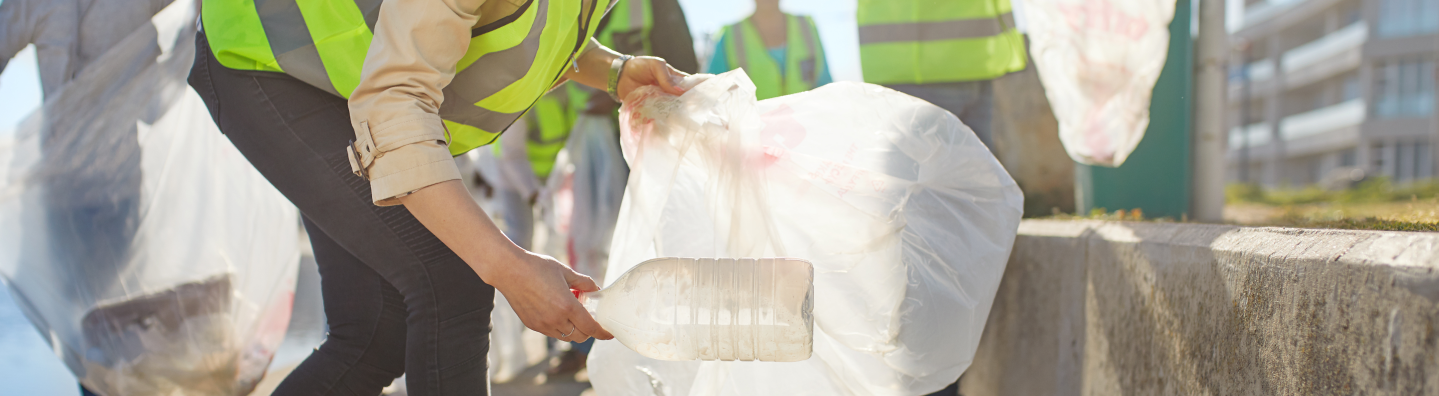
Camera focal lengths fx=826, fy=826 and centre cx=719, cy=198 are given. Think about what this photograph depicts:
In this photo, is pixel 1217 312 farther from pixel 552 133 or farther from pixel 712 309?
pixel 552 133

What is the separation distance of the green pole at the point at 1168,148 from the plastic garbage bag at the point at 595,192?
6.85 feet

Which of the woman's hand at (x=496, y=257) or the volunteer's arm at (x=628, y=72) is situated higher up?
the volunteer's arm at (x=628, y=72)

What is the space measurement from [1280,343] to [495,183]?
3281 millimetres

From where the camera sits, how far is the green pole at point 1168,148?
329 cm

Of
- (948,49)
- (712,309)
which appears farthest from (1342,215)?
(712,309)

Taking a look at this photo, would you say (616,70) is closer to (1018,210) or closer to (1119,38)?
(1018,210)

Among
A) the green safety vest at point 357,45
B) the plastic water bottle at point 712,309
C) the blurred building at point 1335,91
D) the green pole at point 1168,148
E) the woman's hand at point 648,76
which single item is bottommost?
the blurred building at point 1335,91

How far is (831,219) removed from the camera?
1422 millimetres

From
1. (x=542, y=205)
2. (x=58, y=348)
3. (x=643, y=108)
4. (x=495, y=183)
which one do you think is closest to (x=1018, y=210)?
(x=643, y=108)

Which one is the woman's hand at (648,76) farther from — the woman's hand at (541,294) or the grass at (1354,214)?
the grass at (1354,214)

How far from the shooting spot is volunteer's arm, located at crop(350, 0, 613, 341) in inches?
37.6

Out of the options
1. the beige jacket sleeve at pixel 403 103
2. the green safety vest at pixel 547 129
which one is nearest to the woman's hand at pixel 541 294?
the beige jacket sleeve at pixel 403 103

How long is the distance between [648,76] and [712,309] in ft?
1.60

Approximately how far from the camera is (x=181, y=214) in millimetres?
2100
